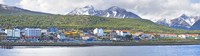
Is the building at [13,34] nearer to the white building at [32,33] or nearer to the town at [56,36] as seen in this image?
the town at [56,36]

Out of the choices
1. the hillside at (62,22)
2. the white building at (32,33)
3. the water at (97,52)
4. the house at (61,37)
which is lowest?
the water at (97,52)

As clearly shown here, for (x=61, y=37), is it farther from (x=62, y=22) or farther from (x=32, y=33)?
(x=62, y=22)

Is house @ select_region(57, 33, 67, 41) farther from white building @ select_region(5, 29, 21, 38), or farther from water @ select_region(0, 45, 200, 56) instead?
water @ select_region(0, 45, 200, 56)

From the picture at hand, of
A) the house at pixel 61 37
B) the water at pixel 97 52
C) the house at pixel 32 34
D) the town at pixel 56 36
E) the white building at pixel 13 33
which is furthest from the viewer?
the house at pixel 32 34

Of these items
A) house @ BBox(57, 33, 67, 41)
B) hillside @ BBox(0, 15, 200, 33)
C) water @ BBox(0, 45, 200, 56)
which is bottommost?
water @ BBox(0, 45, 200, 56)

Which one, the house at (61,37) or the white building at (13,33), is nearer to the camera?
the white building at (13,33)

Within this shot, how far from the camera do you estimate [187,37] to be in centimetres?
16150

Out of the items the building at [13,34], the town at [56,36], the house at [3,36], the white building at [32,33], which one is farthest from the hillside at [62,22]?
the house at [3,36]

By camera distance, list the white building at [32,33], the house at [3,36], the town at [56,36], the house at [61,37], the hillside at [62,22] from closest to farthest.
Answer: the house at [3,36] → the town at [56,36] → the house at [61,37] → the white building at [32,33] → the hillside at [62,22]

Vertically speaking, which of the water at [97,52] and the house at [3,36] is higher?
the house at [3,36]

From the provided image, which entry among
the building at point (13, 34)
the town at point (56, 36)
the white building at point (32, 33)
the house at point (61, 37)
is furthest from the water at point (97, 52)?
the white building at point (32, 33)

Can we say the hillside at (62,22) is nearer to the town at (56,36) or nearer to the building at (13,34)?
the town at (56,36)

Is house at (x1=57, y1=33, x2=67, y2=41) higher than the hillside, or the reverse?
the hillside

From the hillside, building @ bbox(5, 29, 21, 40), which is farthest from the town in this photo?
the hillside
